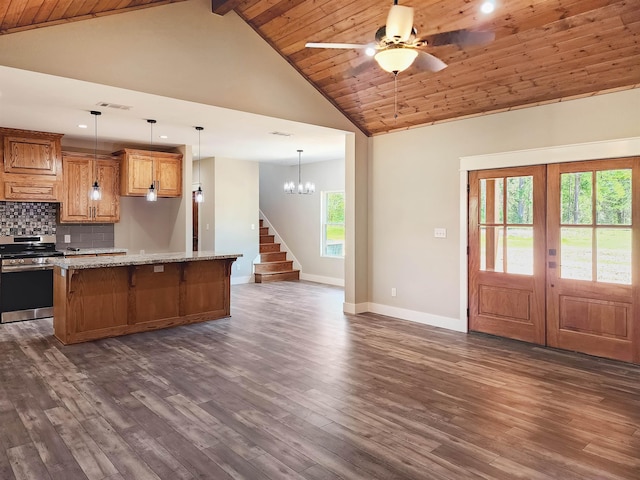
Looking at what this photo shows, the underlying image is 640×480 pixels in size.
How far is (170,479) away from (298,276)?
8.31 m

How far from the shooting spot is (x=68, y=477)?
2.40 meters

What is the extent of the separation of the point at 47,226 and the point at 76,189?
757 mm

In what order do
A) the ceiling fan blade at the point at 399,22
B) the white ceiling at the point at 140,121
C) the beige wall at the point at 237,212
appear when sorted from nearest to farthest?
the ceiling fan blade at the point at 399,22 < the white ceiling at the point at 140,121 < the beige wall at the point at 237,212

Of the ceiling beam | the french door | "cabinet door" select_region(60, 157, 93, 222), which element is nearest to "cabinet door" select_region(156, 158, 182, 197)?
"cabinet door" select_region(60, 157, 93, 222)

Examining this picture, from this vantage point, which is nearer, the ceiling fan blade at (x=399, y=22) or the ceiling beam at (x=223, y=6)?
the ceiling fan blade at (x=399, y=22)

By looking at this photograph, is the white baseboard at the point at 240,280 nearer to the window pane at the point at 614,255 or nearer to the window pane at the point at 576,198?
the window pane at the point at 576,198

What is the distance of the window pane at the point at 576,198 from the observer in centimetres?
461

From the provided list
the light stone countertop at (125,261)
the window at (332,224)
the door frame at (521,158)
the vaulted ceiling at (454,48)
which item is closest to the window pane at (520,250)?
the door frame at (521,158)

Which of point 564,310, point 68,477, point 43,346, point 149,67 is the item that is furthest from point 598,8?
point 43,346

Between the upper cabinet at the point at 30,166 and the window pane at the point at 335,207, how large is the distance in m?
5.37

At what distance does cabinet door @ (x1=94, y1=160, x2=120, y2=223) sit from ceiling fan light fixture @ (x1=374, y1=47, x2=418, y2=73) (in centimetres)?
584

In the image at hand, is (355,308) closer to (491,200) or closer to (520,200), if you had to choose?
(491,200)

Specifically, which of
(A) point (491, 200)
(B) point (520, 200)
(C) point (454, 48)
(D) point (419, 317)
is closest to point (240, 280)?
(D) point (419, 317)

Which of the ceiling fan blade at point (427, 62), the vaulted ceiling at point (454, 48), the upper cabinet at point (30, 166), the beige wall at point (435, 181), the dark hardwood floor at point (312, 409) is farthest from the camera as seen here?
the upper cabinet at point (30, 166)
